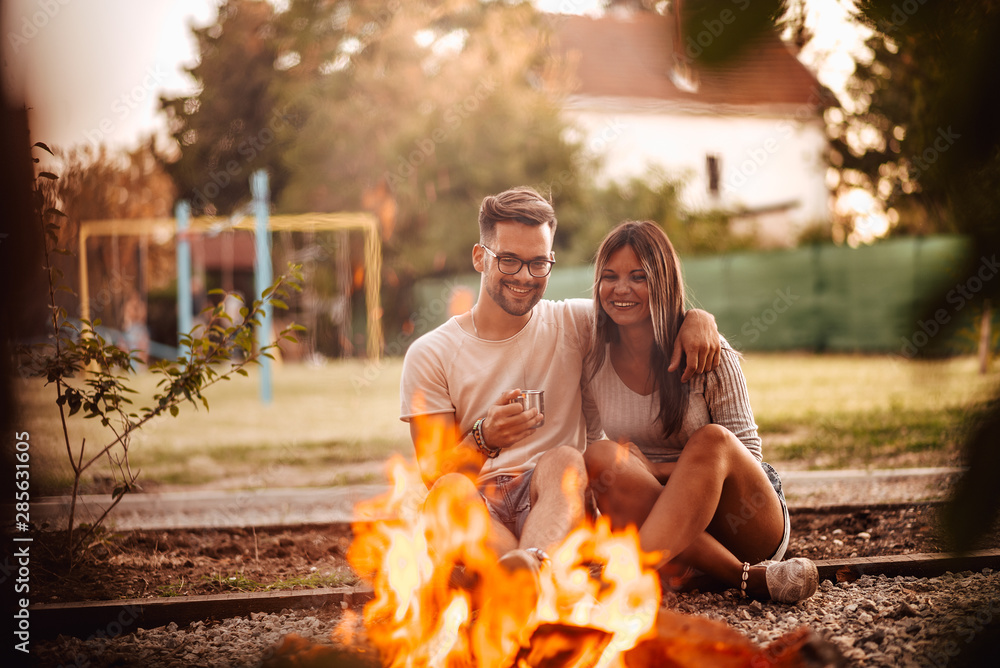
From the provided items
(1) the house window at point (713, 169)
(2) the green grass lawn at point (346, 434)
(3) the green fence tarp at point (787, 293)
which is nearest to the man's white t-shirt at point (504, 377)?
(2) the green grass lawn at point (346, 434)

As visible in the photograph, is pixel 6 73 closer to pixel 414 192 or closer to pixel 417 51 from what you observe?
pixel 414 192

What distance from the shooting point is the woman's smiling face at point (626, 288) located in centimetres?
302

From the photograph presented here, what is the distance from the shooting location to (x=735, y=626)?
257 cm

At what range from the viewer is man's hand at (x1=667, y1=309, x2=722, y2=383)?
2.82m

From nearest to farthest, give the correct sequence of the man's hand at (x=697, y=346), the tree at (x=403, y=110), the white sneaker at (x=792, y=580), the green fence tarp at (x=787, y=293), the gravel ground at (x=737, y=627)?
the gravel ground at (x=737, y=627)
the white sneaker at (x=792, y=580)
the man's hand at (x=697, y=346)
the green fence tarp at (x=787, y=293)
the tree at (x=403, y=110)

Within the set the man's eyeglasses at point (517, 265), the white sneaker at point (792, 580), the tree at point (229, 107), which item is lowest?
the white sneaker at point (792, 580)

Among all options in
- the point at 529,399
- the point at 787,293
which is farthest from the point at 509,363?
the point at 787,293

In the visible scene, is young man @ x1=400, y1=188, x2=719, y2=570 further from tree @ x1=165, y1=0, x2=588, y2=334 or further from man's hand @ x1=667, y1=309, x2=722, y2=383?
tree @ x1=165, y1=0, x2=588, y2=334

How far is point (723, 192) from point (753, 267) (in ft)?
20.0

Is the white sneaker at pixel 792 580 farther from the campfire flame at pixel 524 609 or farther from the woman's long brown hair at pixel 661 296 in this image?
the woman's long brown hair at pixel 661 296

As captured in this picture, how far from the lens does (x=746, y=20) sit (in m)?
0.66

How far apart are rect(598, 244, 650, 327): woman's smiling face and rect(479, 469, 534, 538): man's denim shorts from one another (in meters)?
0.68

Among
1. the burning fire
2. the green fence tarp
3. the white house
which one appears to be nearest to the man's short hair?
the burning fire

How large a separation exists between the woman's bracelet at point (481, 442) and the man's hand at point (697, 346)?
688 mm
